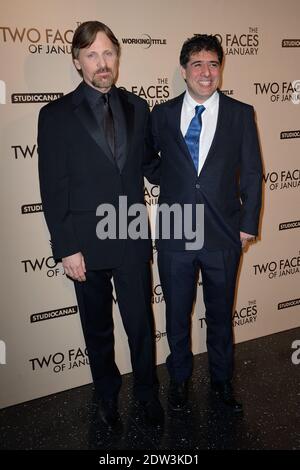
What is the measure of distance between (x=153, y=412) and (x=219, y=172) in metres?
1.26

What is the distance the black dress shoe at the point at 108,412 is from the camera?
2238mm

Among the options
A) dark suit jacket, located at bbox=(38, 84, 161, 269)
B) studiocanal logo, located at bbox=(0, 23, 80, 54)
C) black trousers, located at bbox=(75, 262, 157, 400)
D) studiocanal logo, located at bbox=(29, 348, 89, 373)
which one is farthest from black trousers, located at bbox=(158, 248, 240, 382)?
studiocanal logo, located at bbox=(0, 23, 80, 54)

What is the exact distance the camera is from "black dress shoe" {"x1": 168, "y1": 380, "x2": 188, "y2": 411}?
2375mm

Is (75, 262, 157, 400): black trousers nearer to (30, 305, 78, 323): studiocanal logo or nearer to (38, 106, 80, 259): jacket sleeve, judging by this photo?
(38, 106, 80, 259): jacket sleeve

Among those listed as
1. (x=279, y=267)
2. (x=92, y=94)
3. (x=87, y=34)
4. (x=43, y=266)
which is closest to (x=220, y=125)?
(x=92, y=94)

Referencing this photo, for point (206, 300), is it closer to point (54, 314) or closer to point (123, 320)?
point (123, 320)

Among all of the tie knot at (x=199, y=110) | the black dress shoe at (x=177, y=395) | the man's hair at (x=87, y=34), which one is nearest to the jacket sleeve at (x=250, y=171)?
the tie knot at (x=199, y=110)

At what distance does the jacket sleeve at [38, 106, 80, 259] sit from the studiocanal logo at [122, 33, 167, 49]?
0.73 m

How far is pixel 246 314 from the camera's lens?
10.1 ft

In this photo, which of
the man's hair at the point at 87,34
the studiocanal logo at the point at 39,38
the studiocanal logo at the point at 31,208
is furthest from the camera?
the studiocanal logo at the point at 31,208

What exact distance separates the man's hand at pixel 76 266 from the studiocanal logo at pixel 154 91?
1023 millimetres

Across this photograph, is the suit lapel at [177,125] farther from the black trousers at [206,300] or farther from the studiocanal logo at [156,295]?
the studiocanal logo at [156,295]

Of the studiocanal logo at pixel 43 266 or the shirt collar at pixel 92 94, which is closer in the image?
the shirt collar at pixel 92 94

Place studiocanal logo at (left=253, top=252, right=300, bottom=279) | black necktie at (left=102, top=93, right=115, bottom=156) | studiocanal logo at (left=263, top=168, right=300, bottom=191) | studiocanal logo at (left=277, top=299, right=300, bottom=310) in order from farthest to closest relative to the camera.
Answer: studiocanal logo at (left=277, top=299, right=300, bottom=310), studiocanal logo at (left=253, top=252, right=300, bottom=279), studiocanal logo at (left=263, top=168, right=300, bottom=191), black necktie at (left=102, top=93, right=115, bottom=156)
